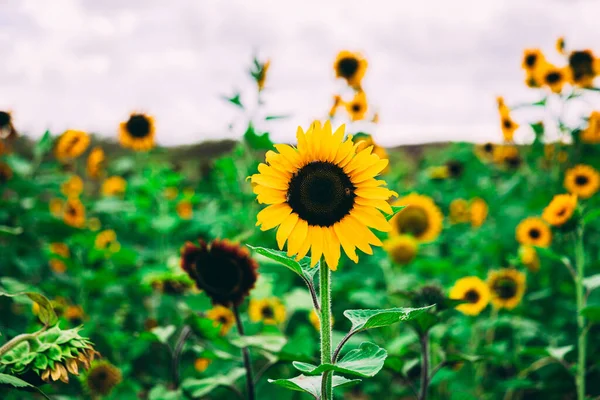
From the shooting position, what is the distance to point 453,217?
507cm

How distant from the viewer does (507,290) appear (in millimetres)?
2855

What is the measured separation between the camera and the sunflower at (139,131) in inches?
161

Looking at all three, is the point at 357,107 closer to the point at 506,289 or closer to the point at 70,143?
the point at 506,289

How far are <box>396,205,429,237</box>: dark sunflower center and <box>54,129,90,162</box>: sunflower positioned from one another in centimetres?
260

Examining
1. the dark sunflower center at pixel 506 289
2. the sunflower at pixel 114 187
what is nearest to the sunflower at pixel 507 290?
the dark sunflower center at pixel 506 289

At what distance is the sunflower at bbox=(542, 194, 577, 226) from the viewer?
241 cm

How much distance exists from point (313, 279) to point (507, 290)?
1291 mm

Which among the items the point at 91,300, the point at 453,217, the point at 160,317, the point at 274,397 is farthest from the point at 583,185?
the point at 91,300

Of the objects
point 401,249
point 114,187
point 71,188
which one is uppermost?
point 114,187

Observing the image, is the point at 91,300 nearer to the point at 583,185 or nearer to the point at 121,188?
the point at 121,188

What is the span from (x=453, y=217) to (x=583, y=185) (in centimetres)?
166

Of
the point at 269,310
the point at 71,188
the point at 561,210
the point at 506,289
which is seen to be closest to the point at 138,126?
the point at 71,188

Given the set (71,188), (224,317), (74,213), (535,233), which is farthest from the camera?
A: (71,188)

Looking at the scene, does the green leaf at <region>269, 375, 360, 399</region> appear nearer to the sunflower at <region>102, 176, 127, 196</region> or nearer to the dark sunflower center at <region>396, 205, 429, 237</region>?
the dark sunflower center at <region>396, 205, 429, 237</region>
